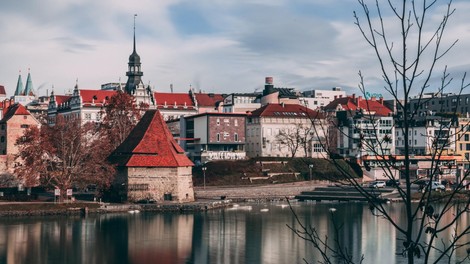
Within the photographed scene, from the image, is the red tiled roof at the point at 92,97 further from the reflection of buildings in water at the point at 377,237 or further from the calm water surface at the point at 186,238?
the reflection of buildings in water at the point at 377,237

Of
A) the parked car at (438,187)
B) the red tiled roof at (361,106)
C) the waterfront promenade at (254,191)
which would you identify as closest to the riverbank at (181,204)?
the waterfront promenade at (254,191)

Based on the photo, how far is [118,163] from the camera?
6862 cm

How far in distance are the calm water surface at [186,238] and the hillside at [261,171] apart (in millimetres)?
17899

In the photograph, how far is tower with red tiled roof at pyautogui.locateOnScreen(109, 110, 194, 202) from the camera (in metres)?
68.2

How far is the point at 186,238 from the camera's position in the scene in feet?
159

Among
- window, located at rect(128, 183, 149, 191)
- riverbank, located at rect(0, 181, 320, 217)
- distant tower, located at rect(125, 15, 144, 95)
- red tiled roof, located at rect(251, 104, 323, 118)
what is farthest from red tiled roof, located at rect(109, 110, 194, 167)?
distant tower, located at rect(125, 15, 144, 95)

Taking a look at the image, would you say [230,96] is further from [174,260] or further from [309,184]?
[174,260]

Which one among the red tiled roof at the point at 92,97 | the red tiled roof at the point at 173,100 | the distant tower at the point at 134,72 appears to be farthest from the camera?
the red tiled roof at the point at 173,100

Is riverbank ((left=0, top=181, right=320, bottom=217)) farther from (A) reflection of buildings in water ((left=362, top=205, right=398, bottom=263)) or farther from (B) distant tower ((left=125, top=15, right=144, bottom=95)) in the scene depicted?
(B) distant tower ((left=125, top=15, right=144, bottom=95))

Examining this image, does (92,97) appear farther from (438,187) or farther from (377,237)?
(438,187)

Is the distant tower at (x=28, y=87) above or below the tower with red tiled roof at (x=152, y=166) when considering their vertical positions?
above

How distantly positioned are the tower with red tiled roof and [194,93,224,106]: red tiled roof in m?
61.9

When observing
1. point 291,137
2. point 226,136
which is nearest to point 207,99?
point 226,136

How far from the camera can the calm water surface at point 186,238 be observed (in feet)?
133
